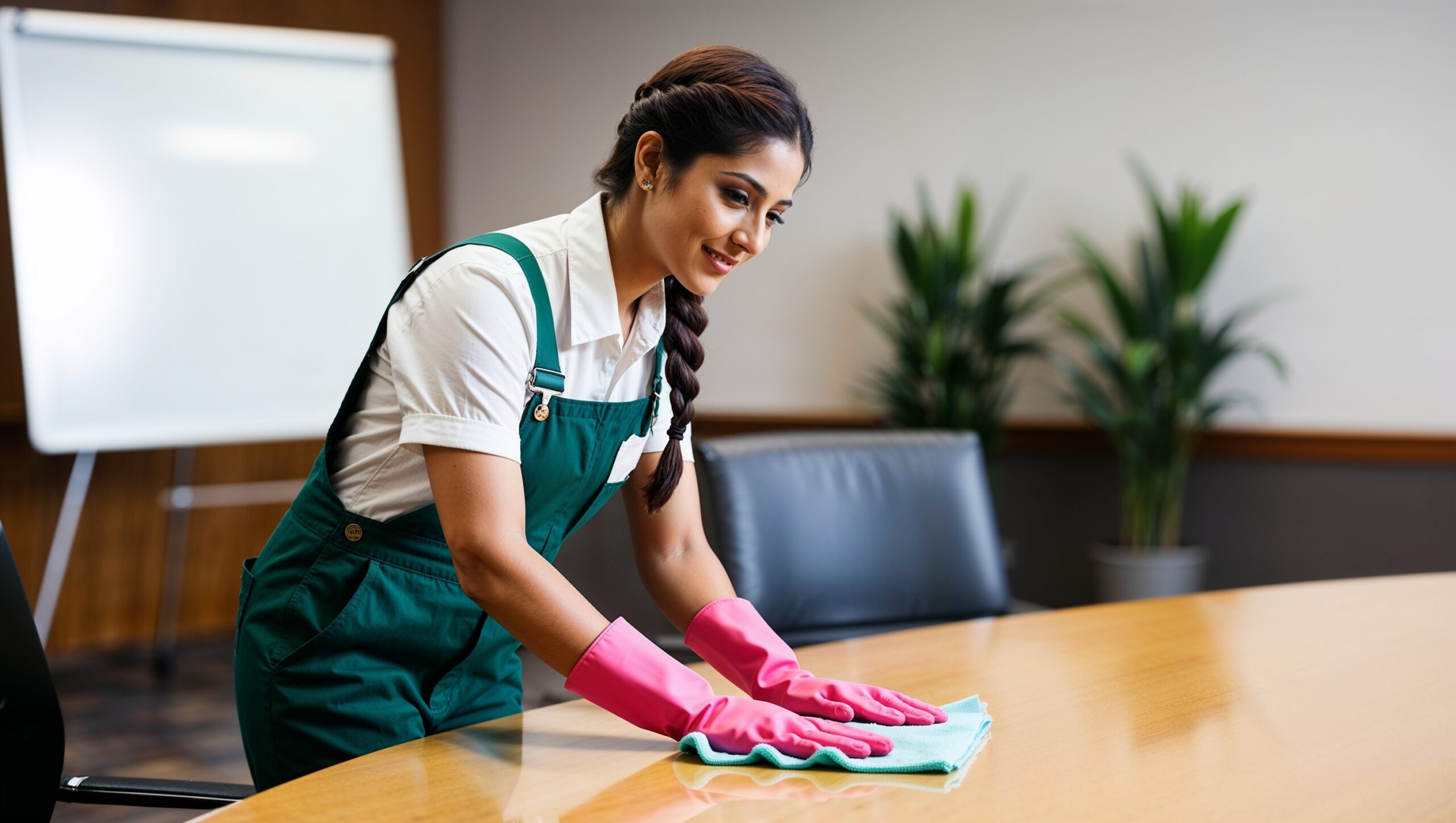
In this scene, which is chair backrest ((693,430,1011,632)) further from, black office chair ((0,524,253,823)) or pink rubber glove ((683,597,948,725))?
black office chair ((0,524,253,823))

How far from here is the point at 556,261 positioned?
1.16 m

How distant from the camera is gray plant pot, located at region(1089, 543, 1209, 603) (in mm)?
3488

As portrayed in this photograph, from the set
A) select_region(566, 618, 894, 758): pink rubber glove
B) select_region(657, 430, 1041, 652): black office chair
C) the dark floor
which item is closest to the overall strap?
select_region(566, 618, 894, 758): pink rubber glove

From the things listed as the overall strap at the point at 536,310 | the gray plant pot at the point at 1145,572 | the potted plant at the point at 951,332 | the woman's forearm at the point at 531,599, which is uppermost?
the overall strap at the point at 536,310

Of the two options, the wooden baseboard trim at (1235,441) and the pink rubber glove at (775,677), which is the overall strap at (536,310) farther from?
the wooden baseboard trim at (1235,441)

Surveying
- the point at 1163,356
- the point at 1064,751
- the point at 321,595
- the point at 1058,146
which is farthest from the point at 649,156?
the point at 1058,146

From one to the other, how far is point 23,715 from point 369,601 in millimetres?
305

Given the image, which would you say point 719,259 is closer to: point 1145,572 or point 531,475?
point 531,475

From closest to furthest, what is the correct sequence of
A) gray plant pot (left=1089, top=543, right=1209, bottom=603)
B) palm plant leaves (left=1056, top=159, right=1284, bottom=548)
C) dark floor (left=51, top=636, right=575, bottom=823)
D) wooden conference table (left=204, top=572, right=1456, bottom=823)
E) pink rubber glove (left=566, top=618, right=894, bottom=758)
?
wooden conference table (left=204, top=572, right=1456, bottom=823)
pink rubber glove (left=566, top=618, right=894, bottom=758)
dark floor (left=51, top=636, right=575, bottom=823)
palm plant leaves (left=1056, top=159, right=1284, bottom=548)
gray plant pot (left=1089, top=543, right=1209, bottom=603)

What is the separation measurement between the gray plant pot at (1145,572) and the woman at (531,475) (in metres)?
2.54

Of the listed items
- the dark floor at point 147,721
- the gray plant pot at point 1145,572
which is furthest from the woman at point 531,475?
the gray plant pot at point 1145,572

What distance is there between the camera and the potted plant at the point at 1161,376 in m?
3.35

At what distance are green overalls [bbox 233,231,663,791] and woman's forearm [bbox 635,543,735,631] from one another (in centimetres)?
14

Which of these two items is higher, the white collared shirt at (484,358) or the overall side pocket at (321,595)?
the white collared shirt at (484,358)
